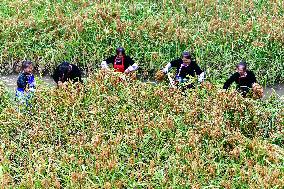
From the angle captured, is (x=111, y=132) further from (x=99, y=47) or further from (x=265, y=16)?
(x=265, y=16)

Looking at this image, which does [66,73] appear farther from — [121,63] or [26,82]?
[121,63]

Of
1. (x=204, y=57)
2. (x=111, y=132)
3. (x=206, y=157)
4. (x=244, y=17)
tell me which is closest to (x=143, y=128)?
(x=111, y=132)

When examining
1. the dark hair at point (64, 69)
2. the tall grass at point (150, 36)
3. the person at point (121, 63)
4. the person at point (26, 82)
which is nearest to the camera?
the person at point (26, 82)

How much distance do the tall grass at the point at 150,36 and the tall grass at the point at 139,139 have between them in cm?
210

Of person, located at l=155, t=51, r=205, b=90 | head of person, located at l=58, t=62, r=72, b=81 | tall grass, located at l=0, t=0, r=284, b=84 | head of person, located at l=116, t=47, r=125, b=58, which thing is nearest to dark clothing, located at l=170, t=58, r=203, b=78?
person, located at l=155, t=51, r=205, b=90

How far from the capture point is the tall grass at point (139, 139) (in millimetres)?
5770

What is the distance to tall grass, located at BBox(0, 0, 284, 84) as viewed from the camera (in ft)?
30.9

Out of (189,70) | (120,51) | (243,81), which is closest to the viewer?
(243,81)

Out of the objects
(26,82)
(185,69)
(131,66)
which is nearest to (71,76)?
(26,82)

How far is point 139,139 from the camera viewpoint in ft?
21.2

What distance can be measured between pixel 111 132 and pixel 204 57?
3481 millimetres

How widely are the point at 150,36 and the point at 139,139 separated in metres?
3.60

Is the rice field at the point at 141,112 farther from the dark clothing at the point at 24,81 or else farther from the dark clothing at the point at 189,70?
the dark clothing at the point at 189,70

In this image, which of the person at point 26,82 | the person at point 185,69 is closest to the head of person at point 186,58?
the person at point 185,69
